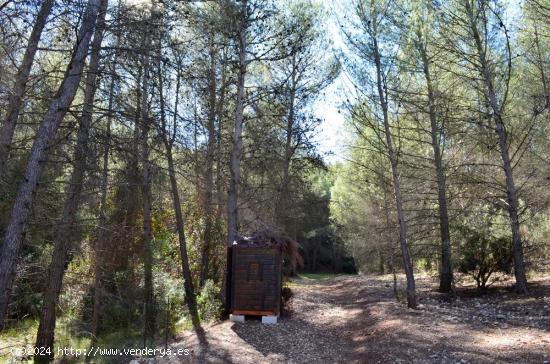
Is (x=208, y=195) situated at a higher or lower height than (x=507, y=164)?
lower

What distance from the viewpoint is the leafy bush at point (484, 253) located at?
1298cm

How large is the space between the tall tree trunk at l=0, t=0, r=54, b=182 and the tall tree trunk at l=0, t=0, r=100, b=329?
59 centimetres

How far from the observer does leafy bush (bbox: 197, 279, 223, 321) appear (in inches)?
429

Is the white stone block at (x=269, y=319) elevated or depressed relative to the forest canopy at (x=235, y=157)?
depressed

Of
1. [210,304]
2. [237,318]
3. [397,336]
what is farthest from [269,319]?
[397,336]

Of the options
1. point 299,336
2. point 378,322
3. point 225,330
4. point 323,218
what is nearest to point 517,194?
point 378,322

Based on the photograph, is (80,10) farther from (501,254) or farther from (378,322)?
(501,254)

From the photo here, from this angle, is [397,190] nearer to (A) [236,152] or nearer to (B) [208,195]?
(A) [236,152]

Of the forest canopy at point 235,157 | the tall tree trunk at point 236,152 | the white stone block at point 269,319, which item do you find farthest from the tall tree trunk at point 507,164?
the white stone block at point 269,319

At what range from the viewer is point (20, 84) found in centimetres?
696

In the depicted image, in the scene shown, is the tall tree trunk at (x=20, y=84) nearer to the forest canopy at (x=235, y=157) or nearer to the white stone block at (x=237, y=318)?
the forest canopy at (x=235, y=157)

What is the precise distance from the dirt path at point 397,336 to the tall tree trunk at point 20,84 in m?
3.93

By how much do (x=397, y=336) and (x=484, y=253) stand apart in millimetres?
6250

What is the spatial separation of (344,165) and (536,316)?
63.3 feet
